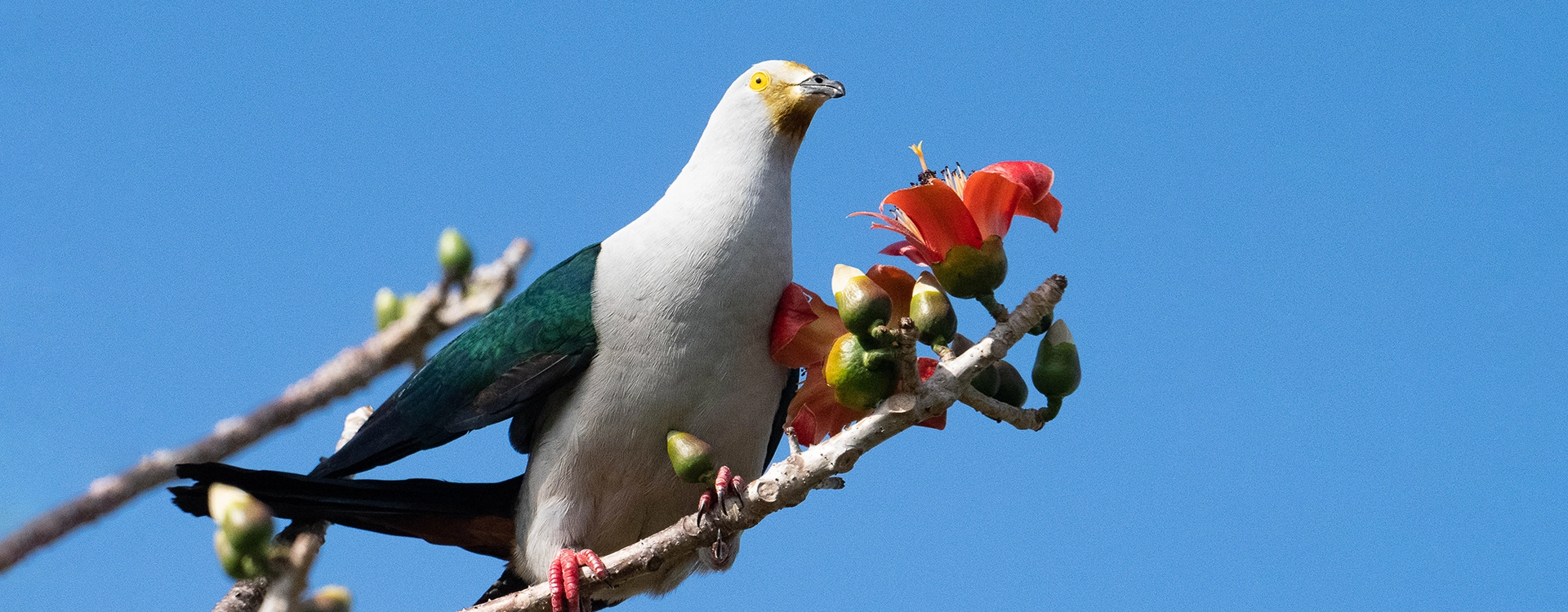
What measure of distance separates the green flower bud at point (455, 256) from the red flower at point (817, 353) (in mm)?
1522

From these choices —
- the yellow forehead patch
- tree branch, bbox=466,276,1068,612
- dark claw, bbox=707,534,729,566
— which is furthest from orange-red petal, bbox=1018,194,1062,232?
dark claw, bbox=707,534,729,566

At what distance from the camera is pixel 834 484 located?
9.83 ft

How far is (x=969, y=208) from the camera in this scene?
314 cm

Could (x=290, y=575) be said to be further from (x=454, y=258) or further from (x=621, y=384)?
(x=621, y=384)

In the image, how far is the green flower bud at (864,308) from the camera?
9.55ft

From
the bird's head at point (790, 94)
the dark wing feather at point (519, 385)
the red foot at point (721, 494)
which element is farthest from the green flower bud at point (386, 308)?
the bird's head at point (790, 94)

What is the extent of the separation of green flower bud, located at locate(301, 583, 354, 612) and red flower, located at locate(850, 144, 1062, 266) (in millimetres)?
1681

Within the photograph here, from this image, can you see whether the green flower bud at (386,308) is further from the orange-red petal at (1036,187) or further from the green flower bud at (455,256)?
the orange-red petal at (1036,187)

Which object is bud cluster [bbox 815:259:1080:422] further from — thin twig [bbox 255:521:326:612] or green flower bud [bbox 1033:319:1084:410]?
thin twig [bbox 255:521:326:612]

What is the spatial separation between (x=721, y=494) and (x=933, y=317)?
0.70m

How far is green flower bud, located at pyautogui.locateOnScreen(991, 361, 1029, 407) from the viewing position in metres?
3.19

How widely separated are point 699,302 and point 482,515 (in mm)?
1070

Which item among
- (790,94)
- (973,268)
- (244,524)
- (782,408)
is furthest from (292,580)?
(790,94)

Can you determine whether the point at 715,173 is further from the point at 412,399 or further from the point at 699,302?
the point at 412,399
